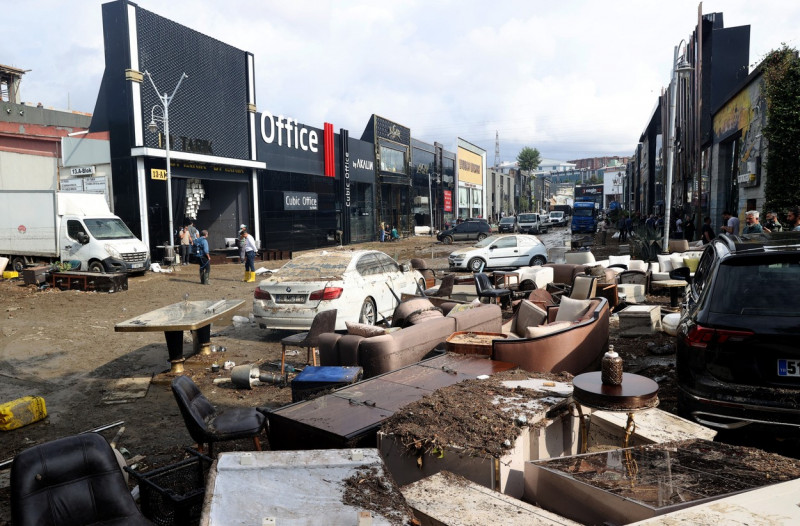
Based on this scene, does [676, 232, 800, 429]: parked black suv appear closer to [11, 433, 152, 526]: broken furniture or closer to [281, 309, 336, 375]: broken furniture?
[11, 433, 152, 526]: broken furniture

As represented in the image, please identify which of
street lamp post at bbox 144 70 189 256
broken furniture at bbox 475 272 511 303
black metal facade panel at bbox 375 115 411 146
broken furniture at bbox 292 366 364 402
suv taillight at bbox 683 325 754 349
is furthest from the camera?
black metal facade panel at bbox 375 115 411 146

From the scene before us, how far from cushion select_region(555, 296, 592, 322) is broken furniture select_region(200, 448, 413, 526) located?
529 cm

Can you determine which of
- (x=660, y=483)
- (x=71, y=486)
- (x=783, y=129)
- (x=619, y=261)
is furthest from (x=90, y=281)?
(x=783, y=129)

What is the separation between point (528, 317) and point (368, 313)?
3188mm

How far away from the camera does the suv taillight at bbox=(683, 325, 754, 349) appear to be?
4012mm

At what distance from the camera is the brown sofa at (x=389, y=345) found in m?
6.24

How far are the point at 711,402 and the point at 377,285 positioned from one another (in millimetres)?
7089

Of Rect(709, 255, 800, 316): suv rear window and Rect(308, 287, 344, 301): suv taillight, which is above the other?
Rect(709, 255, 800, 316): suv rear window

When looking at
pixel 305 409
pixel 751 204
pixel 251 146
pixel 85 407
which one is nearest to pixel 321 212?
pixel 251 146

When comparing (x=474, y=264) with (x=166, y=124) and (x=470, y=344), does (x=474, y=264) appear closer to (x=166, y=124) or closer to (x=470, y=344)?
(x=166, y=124)

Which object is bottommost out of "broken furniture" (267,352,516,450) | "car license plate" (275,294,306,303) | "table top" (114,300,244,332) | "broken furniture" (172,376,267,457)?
"broken furniture" (172,376,267,457)

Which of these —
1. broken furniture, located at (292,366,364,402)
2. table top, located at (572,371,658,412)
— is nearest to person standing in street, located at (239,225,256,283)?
broken furniture, located at (292,366,364,402)

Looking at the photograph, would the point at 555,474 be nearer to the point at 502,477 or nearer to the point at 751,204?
the point at 502,477

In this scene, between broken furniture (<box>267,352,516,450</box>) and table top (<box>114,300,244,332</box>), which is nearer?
broken furniture (<box>267,352,516,450</box>)
